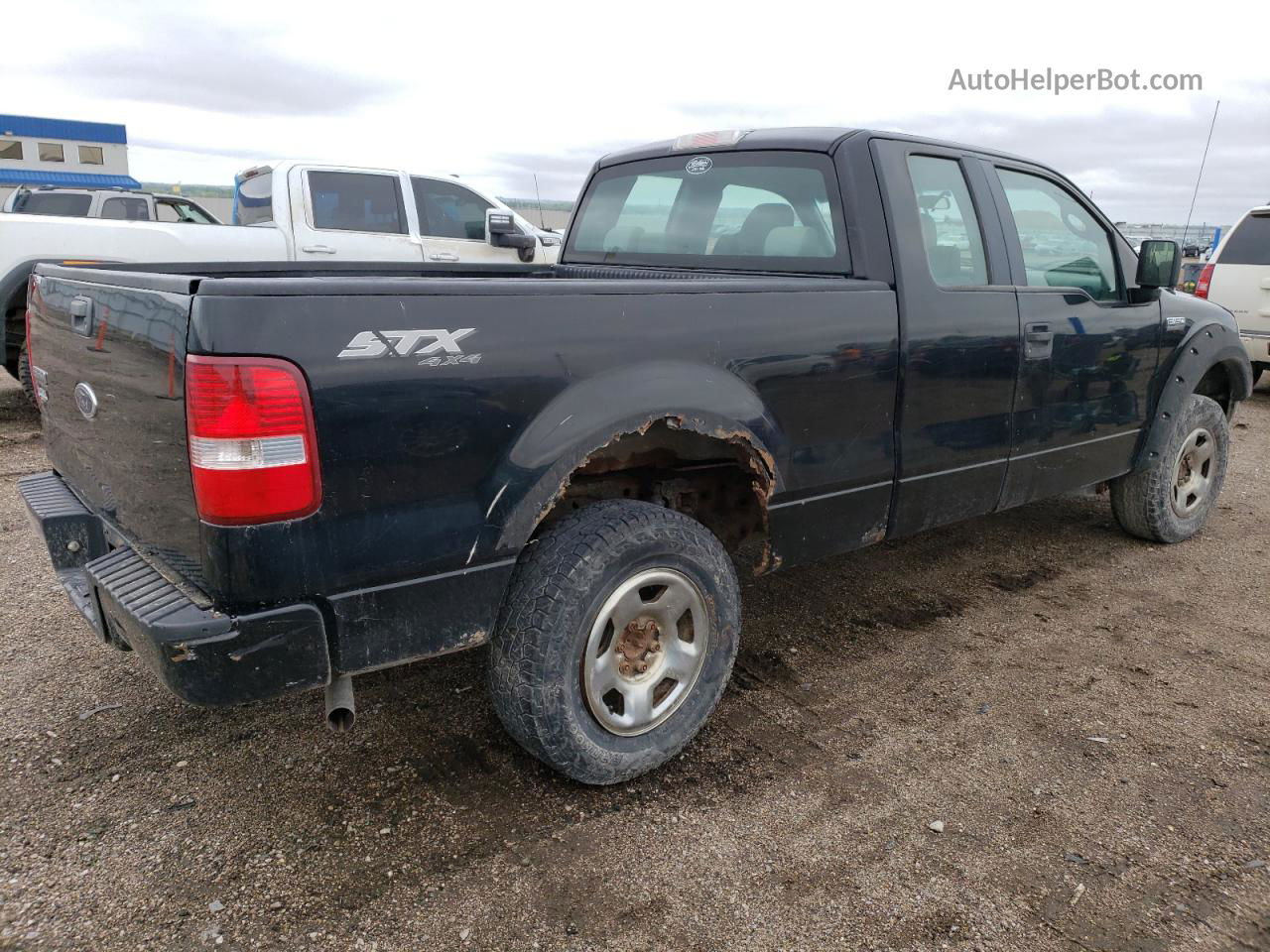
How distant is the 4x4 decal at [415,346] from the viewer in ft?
6.57

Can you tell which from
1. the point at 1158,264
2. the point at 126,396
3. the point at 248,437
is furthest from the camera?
the point at 1158,264

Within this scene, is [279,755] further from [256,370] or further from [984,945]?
[984,945]

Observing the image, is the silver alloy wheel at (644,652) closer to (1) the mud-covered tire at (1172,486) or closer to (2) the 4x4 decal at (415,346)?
(2) the 4x4 decal at (415,346)

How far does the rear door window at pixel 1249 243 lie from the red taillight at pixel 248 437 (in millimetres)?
9933

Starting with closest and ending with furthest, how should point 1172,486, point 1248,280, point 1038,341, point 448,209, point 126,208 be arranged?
point 1038,341, point 1172,486, point 448,209, point 1248,280, point 126,208

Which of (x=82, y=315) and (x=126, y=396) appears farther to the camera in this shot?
(x=82, y=315)

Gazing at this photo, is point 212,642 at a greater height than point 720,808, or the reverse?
point 212,642

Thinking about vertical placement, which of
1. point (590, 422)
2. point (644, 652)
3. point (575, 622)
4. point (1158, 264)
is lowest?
point (644, 652)

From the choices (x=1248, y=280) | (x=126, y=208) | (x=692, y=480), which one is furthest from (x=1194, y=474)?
(x=126, y=208)

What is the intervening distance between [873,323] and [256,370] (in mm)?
1951

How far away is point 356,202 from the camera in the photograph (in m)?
8.14

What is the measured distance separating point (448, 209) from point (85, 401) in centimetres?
657

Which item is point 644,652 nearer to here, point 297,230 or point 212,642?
point 212,642

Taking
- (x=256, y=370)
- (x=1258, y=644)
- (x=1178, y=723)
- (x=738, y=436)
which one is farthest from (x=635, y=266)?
(x=1258, y=644)
